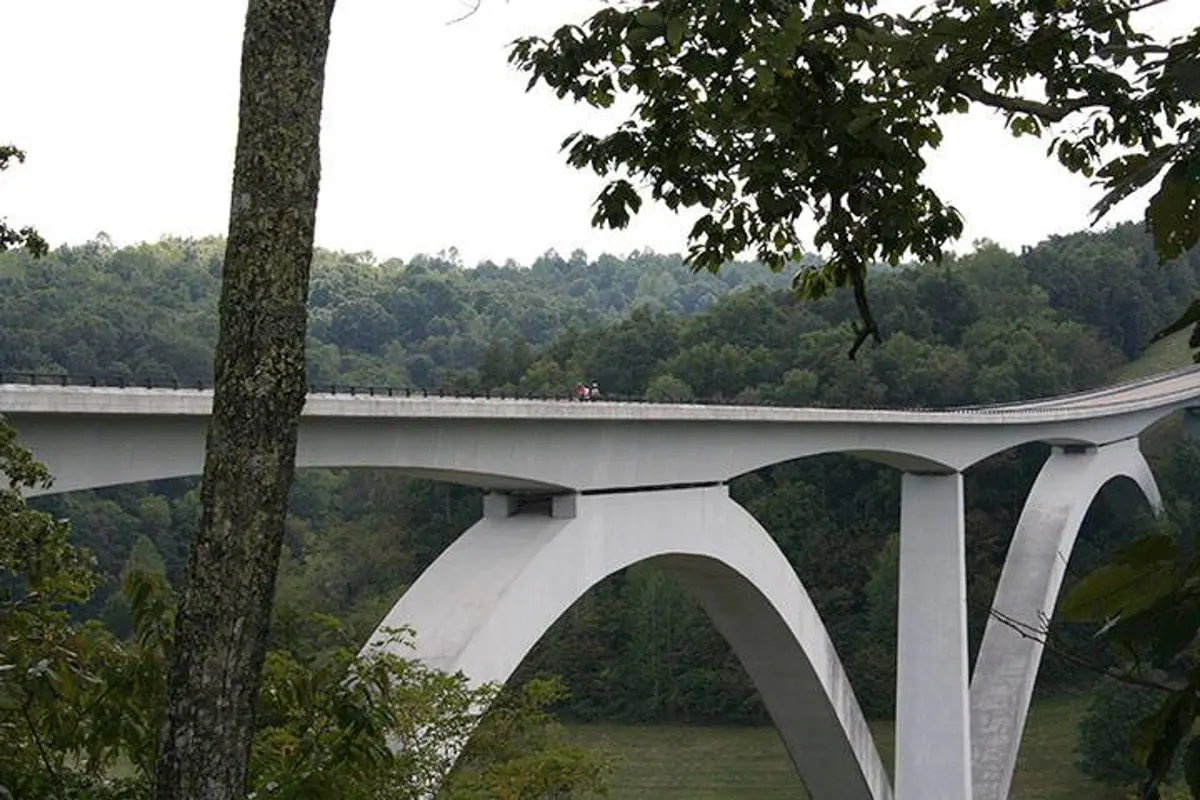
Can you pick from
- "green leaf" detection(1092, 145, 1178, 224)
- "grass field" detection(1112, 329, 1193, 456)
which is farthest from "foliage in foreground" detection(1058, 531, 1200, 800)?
"grass field" detection(1112, 329, 1193, 456)

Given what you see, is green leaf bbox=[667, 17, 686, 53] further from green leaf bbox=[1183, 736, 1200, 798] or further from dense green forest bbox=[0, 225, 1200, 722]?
dense green forest bbox=[0, 225, 1200, 722]

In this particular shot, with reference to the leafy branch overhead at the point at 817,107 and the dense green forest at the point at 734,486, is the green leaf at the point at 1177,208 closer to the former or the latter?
the leafy branch overhead at the point at 817,107

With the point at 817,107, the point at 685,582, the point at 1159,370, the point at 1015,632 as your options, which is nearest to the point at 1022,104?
the point at 817,107

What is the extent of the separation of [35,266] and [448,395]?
50.9 m

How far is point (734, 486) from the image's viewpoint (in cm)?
6103

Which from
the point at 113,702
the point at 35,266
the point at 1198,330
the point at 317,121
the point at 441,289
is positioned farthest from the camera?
the point at 441,289

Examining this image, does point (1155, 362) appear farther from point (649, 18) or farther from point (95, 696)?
point (649, 18)

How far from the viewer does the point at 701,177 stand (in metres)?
5.04

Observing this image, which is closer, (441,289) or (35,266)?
(35,266)

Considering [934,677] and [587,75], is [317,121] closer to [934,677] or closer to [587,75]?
[587,75]

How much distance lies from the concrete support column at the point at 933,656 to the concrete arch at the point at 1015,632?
1.73 m

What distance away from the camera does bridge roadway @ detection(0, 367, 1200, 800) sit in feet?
46.2

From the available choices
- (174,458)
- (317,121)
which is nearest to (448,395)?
(174,458)

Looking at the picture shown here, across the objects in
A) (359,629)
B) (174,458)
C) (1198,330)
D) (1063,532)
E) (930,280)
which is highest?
(930,280)
